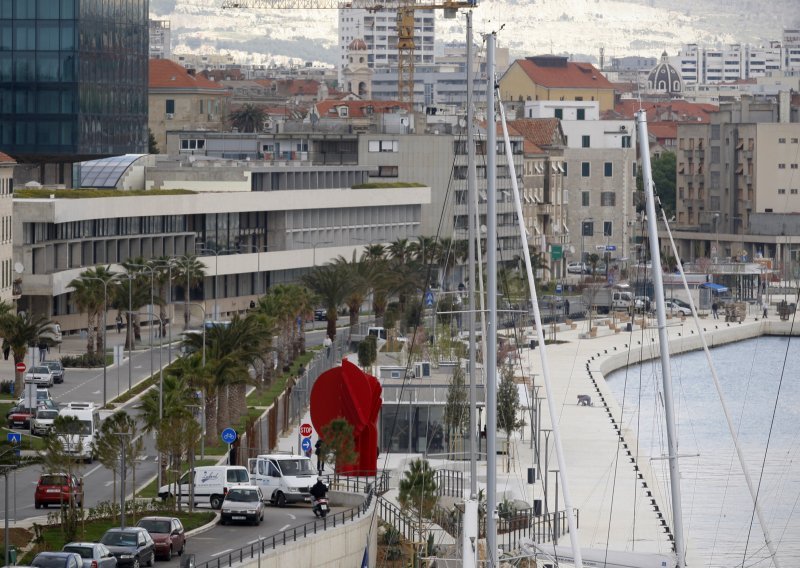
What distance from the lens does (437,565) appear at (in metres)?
43.6

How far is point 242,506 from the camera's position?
47.2 meters

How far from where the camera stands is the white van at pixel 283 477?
52031mm

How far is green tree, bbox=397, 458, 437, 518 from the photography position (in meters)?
47.2

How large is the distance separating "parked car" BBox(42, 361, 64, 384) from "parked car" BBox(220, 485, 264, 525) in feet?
111

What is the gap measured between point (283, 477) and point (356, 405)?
2.71 metres

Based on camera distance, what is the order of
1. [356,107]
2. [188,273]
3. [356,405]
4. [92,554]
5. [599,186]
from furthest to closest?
[356,107] < [599,186] < [188,273] < [356,405] < [92,554]

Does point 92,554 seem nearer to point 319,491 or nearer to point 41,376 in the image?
point 319,491

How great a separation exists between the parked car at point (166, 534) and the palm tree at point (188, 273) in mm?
59745

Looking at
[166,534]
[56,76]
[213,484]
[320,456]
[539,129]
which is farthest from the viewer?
[539,129]

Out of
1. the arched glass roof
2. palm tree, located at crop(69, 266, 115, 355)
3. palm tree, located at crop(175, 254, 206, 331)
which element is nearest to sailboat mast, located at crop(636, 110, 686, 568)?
palm tree, located at crop(69, 266, 115, 355)

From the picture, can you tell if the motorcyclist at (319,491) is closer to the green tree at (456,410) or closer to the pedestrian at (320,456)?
the pedestrian at (320,456)

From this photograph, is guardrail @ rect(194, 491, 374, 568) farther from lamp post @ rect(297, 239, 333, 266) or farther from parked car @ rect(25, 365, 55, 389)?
lamp post @ rect(297, 239, 333, 266)

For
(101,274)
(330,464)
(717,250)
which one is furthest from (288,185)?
(330,464)

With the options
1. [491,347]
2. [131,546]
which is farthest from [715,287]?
[491,347]
